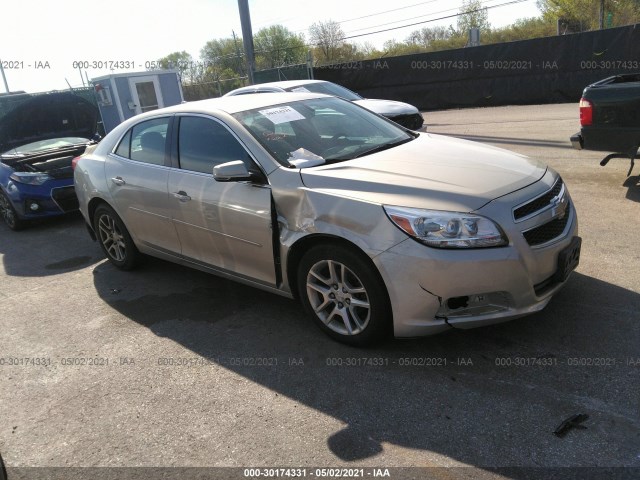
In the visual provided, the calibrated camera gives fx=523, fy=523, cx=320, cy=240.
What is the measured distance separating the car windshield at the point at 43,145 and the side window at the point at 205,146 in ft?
17.4

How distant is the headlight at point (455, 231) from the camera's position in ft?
9.80

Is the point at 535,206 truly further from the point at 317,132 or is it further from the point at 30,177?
the point at 30,177

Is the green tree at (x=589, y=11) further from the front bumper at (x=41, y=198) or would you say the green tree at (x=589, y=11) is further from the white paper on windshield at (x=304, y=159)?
the white paper on windshield at (x=304, y=159)

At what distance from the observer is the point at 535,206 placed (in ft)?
10.6

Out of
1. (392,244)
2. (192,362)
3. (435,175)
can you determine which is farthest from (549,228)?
(192,362)

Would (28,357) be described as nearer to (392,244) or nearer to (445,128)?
(392,244)

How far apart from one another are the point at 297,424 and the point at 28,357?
7.73 ft

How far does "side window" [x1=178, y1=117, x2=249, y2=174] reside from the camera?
156 inches

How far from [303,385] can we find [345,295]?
0.62 m

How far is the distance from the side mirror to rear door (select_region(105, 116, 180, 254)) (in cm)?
97

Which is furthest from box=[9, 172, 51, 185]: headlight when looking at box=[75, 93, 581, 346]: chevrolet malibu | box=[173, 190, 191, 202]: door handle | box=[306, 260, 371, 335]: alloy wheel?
box=[306, 260, 371, 335]: alloy wheel

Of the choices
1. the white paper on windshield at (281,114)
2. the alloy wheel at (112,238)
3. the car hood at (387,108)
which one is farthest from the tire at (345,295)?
the car hood at (387,108)

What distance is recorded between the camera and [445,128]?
1352 centimetres

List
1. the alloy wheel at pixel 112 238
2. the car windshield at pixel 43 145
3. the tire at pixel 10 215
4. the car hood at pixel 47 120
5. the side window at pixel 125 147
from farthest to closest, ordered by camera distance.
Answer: the car hood at pixel 47 120 → the car windshield at pixel 43 145 → the tire at pixel 10 215 → the alloy wheel at pixel 112 238 → the side window at pixel 125 147
